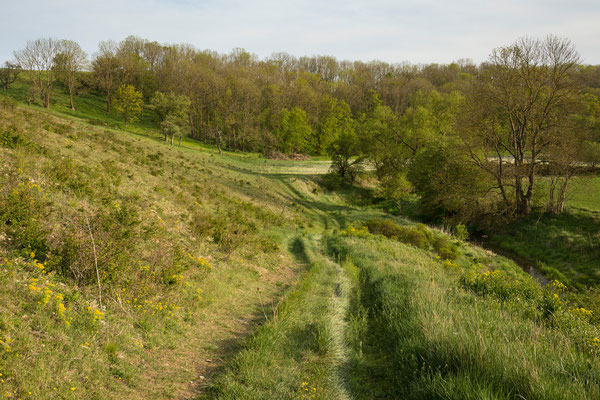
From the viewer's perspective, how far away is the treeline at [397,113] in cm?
2817

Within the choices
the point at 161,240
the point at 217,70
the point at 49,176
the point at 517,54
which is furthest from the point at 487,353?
the point at 217,70

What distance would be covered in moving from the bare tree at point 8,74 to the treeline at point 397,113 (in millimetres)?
502

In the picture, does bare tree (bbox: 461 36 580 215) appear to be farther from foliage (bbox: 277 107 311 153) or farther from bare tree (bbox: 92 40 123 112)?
bare tree (bbox: 92 40 123 112)

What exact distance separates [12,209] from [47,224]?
29.7 inches

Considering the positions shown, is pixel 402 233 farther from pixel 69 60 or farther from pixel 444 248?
pixel 69 60

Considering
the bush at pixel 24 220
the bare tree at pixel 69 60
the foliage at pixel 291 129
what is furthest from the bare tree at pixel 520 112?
the bare tree at pixel 69 60

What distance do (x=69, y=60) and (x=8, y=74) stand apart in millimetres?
12464

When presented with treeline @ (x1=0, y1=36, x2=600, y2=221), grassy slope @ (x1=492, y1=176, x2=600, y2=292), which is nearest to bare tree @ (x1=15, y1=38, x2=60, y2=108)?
treeline @ (x1=0, y1=36, x2=600, y2=221)

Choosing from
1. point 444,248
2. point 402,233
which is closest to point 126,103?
point 402,233

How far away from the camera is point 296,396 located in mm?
4949

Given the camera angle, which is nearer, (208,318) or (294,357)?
(294,357)

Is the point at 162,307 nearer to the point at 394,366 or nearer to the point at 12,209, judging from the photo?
the point at 12,209

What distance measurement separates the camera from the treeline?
2817 cm

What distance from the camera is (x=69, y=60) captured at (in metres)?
66.7
